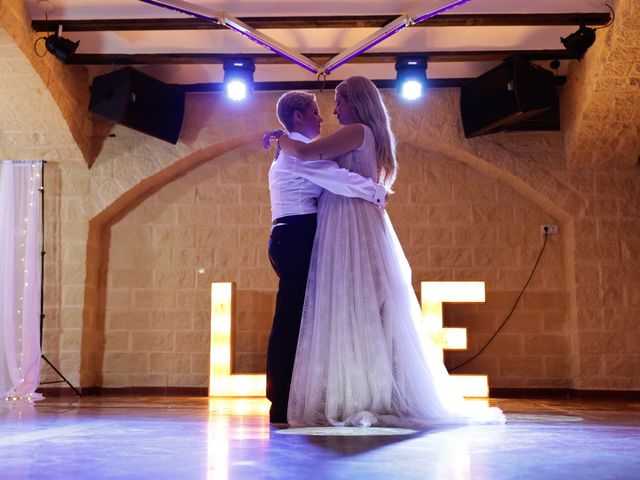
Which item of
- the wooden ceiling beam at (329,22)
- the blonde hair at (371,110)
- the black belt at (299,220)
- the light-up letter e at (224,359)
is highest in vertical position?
the wooden ceiling beam at (329,22)

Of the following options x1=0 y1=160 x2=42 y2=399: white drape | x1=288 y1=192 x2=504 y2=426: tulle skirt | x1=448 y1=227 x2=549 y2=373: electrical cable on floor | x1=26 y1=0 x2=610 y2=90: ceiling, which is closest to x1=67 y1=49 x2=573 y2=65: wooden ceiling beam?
x1=26 y1=0 x2=610 y2=90: ceiling

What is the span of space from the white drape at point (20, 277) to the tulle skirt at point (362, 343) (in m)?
3.62

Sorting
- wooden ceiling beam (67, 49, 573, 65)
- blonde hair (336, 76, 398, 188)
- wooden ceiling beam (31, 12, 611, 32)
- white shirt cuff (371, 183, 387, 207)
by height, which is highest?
wooden ceiling beam (31, 12, 611, 32)

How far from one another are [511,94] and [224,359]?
309cm

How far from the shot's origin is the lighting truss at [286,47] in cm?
484

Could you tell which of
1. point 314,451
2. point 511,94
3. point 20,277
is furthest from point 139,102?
point 314,451

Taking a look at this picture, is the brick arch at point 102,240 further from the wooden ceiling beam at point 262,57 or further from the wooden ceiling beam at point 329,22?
the wooden ceiling beam at point 329,22

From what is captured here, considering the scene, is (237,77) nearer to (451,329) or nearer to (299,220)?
(451,329)

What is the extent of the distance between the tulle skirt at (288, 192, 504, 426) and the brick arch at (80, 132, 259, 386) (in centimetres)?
372

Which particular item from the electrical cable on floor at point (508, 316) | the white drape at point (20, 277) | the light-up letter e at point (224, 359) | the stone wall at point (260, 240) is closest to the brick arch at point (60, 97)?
the stone wall at point (260, 240)

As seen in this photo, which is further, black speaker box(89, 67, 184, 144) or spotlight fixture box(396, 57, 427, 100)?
black speaker box(89, 67, 184, 144)

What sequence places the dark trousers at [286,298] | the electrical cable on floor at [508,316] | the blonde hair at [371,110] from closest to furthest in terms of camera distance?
the dark trousers at [286,298], the blonde hair at [371,110], the electrical cable on floor at [508,316]

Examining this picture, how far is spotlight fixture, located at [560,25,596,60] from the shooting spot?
17.8 ft

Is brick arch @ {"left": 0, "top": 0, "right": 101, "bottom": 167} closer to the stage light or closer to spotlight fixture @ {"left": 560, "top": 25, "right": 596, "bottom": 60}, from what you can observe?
the stage light
